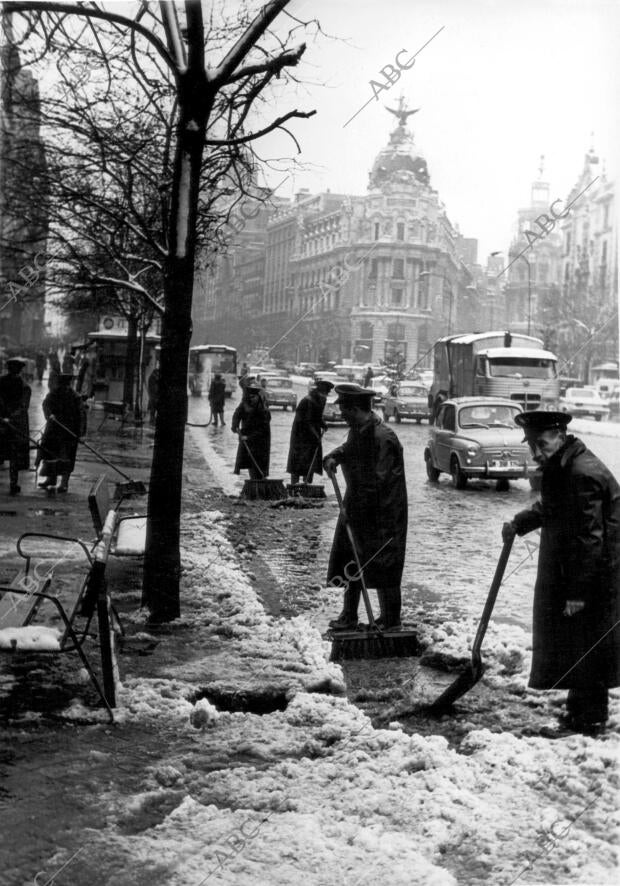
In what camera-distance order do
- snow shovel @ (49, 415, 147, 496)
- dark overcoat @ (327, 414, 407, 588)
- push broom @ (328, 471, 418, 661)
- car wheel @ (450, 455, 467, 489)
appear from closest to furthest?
push broom @ (328, 471, 418, 661)
car wheel @ (450, 455, 467, 489)
dark overcoat @ (327, 414, 407, 588)
snow shovel @ (49, 415, 147, 496)

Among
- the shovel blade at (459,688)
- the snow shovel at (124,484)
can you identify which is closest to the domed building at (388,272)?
the shovel blade at (459,688)

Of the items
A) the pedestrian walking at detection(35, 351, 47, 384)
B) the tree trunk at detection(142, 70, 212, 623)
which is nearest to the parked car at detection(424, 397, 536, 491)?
the tree trunk at detection(142, 70, 212, 623)

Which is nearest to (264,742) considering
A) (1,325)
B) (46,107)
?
(1,325)

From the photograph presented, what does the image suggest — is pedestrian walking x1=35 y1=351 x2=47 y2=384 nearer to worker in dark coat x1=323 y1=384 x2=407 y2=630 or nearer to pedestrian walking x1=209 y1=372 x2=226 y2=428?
pedestrian walking x1=209 y1=372 x2=226 y2=428

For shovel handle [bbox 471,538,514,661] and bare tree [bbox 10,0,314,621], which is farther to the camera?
bare tree [bbox 10,0,314,621]

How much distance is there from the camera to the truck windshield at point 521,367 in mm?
5125

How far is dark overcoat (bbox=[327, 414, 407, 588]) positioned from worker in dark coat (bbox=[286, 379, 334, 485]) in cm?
31

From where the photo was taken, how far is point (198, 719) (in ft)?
16.0

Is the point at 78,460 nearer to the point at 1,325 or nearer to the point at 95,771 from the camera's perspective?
the point at 1,325

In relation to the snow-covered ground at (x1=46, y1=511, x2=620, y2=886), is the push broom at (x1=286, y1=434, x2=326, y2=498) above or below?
above

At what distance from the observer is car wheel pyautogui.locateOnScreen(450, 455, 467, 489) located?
6048 mm

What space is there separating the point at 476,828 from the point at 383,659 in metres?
2.07

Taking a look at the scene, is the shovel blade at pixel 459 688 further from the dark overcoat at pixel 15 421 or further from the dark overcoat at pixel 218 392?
the dark overcoat at pixel 15 421

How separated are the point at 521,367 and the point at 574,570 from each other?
1.16m
